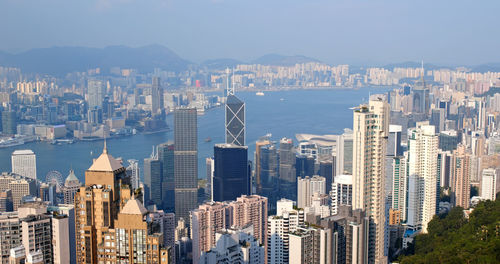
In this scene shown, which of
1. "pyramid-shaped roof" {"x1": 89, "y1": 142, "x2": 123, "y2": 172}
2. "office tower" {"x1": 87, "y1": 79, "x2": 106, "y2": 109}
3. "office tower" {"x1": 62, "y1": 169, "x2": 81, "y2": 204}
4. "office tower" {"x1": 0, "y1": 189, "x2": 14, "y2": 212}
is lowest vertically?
"office tower" {"x1": 0, "y1": 189, "x2": 14, "y2": 212}

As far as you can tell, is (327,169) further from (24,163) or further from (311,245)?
(311,245)

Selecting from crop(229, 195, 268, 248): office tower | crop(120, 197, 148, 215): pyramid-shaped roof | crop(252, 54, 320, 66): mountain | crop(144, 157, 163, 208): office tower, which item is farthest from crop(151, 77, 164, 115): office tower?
crop(120, 197, 148, 215): pyramid-shaped roof

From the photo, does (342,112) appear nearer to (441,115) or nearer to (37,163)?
(441,115)

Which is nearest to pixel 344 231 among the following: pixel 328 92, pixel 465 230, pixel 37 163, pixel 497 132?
pixel 465 230

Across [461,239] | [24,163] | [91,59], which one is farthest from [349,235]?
[91,59]

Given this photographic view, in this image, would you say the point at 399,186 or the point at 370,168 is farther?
the point at 399,186

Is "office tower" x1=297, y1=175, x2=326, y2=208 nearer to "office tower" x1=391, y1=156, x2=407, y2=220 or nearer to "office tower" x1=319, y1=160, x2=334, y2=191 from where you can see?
"office tower" x1=319, y1=160, x2=334, y2=191

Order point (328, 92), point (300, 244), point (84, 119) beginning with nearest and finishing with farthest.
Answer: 1. point (300, 244)
2. point (84, 119)
3. point (328, 92)
